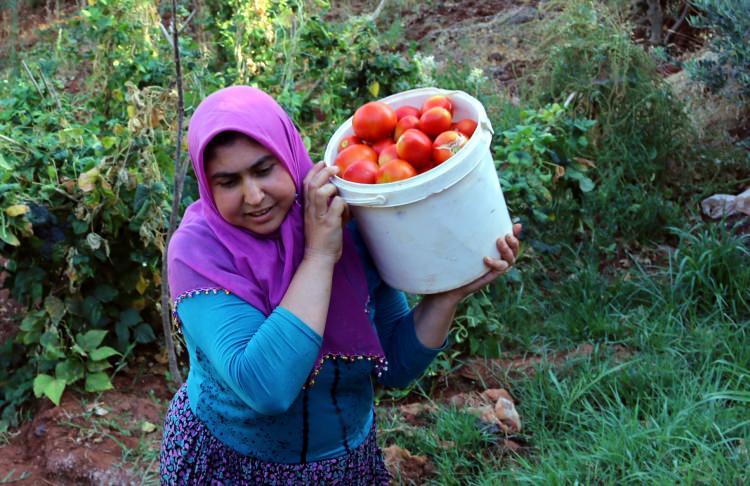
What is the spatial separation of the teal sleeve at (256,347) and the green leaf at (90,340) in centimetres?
180

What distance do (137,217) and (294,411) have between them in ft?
5.06

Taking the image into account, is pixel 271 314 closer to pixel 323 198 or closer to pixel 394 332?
pixel 323 198

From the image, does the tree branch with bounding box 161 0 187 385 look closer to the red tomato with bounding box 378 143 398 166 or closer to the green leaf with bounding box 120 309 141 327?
the green leaf with bounding box 120 309 141 327

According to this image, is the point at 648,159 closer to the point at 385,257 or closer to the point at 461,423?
the point at 461,423

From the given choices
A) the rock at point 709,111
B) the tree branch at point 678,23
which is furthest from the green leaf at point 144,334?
the tree branch at point 678,23

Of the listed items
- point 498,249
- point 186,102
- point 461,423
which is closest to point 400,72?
point 186,102

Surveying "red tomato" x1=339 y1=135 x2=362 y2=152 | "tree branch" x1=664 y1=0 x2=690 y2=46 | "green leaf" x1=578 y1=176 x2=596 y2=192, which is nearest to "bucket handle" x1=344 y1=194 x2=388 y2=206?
"red tomato" x1=339 y1=135 x2=362 y2=152

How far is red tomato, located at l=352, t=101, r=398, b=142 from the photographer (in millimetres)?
1748

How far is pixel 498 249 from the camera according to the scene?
1.74 metres

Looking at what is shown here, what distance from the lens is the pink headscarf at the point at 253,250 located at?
1.59m

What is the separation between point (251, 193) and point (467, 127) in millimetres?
456

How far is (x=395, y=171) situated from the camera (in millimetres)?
1609

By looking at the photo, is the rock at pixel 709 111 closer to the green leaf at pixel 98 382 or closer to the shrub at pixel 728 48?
the shrub at pixel 728 48

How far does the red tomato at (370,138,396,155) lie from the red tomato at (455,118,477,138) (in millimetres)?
137
